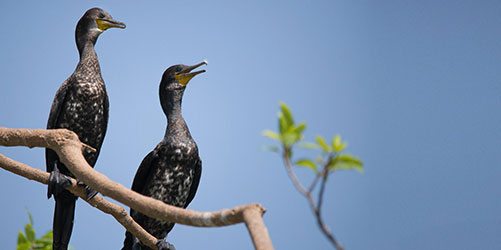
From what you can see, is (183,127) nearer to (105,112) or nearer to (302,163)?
(105,112)

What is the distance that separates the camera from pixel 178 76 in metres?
3.96

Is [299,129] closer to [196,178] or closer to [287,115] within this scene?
[287,115]

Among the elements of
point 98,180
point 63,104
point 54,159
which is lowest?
point 98,180

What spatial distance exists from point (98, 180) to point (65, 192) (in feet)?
4.97

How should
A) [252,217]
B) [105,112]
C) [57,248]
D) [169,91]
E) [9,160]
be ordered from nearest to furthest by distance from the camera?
[252,217] < [9,160] < [57,248] < [105,112] < [169,91]

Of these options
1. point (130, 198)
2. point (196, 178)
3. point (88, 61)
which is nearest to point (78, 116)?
point (88, 61)

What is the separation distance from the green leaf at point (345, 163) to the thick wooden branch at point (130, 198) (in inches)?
11.8

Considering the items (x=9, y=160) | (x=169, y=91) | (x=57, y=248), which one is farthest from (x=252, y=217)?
(x=169, y=91)

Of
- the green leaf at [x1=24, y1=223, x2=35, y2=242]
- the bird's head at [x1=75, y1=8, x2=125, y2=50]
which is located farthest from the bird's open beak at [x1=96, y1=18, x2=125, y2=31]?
the green leaf at [x1=24, y1=223, x2=35, y2=242]

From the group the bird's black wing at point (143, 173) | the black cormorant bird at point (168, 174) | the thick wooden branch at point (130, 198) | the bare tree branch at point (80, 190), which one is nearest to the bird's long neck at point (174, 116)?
the black cormorant bird at point (168, 174)

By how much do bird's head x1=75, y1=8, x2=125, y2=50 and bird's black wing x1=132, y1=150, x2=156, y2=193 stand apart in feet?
2.90

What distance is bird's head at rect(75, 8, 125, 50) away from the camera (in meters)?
3.80

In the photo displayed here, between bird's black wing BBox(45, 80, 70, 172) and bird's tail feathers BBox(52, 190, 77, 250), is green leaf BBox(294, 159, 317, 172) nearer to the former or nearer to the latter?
bird's tail feathers BBox(52, 190, 77, 250)

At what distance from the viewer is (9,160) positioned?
2.77 meters
